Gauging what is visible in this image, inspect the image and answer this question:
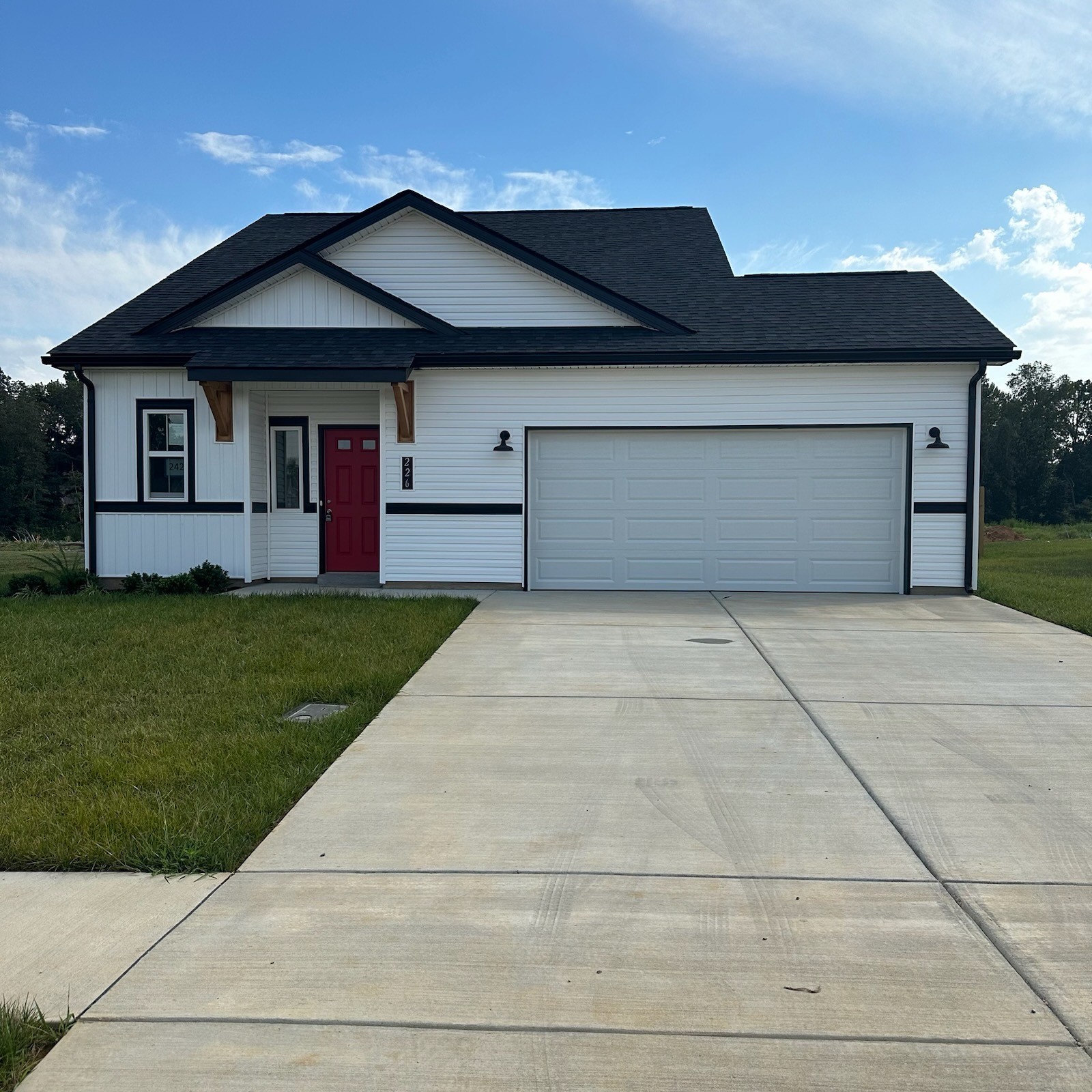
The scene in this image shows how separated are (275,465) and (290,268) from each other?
2.87 metres

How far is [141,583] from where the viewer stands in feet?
41.0

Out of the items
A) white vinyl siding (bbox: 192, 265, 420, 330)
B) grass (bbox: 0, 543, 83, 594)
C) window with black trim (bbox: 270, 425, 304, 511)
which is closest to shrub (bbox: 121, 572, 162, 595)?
grass (bbox: 0, 543, 83, 594)

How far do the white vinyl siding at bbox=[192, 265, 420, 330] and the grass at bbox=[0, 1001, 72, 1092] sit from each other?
37.9ft

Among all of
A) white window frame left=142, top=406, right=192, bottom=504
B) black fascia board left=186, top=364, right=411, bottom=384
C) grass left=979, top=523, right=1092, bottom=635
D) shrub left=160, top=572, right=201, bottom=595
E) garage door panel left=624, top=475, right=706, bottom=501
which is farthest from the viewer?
white window frame left=142, top=406, right=192, bottom=504

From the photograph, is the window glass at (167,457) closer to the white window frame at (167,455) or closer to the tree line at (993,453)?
the white window frame at (167,455)

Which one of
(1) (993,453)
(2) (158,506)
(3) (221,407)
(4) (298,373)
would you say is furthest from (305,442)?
(1) (993,453)

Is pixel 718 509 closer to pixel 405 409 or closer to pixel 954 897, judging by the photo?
pixel 405 409

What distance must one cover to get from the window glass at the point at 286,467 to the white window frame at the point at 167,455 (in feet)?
4.06

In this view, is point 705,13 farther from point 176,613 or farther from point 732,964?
point 732,964

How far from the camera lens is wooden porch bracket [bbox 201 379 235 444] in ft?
40.8

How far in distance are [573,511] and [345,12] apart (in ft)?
25.0

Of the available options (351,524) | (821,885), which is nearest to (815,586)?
(351,524)

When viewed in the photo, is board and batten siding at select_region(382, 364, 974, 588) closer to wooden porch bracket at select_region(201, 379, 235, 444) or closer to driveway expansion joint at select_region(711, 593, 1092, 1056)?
wooden porch bracket at select_region(201, 379, 235, 444)

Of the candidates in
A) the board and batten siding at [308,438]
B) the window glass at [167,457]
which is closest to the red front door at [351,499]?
the board and batten siding at [308,438]
